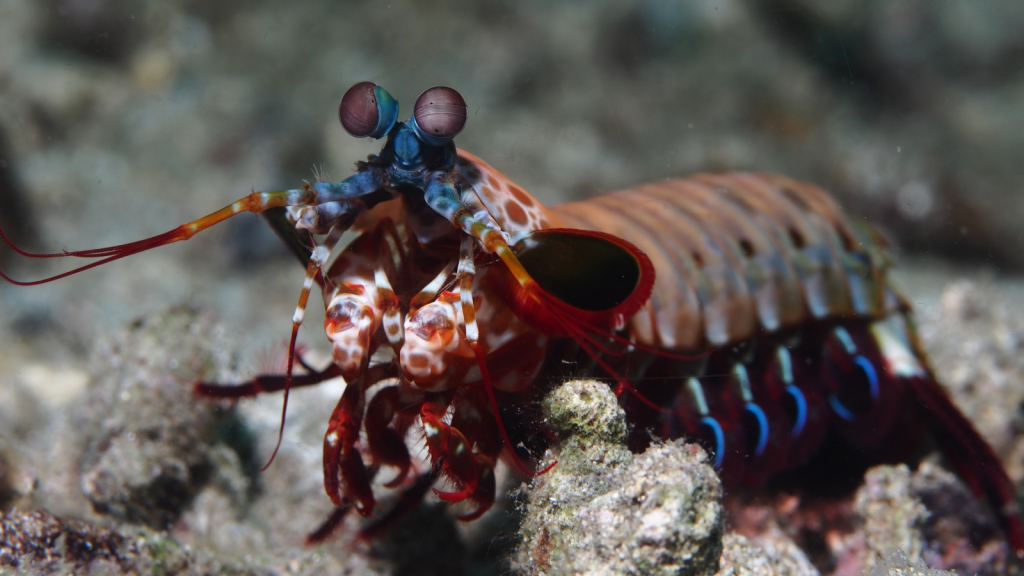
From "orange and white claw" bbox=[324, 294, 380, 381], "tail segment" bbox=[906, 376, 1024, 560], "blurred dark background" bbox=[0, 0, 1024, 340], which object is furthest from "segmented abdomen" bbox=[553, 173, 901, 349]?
"blurred dark background" bbox=[0, 0, 1024, 340]

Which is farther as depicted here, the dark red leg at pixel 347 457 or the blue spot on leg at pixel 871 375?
the blue spot on leg at pixel 871 375

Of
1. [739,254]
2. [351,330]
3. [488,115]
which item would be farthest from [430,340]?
[488,115]

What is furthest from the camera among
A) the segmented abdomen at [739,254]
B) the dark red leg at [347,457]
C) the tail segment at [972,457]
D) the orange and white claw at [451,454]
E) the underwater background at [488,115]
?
the underwater background at [488,115]

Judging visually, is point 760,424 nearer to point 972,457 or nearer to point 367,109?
point 972,457

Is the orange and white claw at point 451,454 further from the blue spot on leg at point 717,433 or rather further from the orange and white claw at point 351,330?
the blue spot on leg at point 717,433

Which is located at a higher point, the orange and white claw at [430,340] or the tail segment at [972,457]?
the orange and white claw at [430,340]

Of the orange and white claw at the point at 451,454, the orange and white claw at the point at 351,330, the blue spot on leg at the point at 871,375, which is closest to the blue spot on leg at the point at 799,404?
the blue spot on leg at the point at 871,375

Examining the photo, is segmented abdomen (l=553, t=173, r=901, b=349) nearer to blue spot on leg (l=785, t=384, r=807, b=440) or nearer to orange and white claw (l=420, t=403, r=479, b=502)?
blue spot on leg (l=785, t=384, r=807, b=440)
